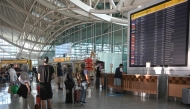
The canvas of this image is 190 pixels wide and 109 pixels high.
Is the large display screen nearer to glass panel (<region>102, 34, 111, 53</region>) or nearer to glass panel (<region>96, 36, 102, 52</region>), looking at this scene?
glass panel (<region>96, 36, 102, 52</region>)

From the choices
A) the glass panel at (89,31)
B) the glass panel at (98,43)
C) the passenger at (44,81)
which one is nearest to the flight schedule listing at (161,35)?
the passenger at (44,81)

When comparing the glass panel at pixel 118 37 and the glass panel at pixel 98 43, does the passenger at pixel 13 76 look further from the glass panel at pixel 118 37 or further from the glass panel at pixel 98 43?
the glass panel at pixel 98 43

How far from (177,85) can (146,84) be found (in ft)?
5.11

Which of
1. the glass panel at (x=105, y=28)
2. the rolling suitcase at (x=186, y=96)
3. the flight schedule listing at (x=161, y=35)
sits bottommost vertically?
the rolling suitcase at (x=186, y=96)

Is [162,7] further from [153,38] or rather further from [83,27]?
[83,27]

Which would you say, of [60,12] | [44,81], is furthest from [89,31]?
[44,81]

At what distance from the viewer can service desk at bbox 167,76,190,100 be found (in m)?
7.18

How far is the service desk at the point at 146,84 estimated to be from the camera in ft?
27.3

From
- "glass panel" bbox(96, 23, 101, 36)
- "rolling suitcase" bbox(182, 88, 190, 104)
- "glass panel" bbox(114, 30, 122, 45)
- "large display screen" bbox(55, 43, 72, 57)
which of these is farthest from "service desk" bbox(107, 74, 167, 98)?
"large display screen" bbox(55, 43, 72, 57)

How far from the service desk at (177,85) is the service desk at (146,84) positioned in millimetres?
500

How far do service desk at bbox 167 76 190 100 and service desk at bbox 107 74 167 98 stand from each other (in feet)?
1.64

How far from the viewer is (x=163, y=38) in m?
8.45

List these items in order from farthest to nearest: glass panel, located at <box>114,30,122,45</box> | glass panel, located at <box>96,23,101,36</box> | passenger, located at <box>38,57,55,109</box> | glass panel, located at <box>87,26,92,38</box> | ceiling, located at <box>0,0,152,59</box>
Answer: glass panel, located at <box>87,26,92,38</box> < glass panel, located at <box>96,23,101,36</box> < glass panel, located at <box>114,30,122,45</box> < ceiling, located at <box>0,0,152,59</box> < passenger, located at <box>38,57,55,109</box>

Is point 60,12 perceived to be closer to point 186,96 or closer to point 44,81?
point 44,81
